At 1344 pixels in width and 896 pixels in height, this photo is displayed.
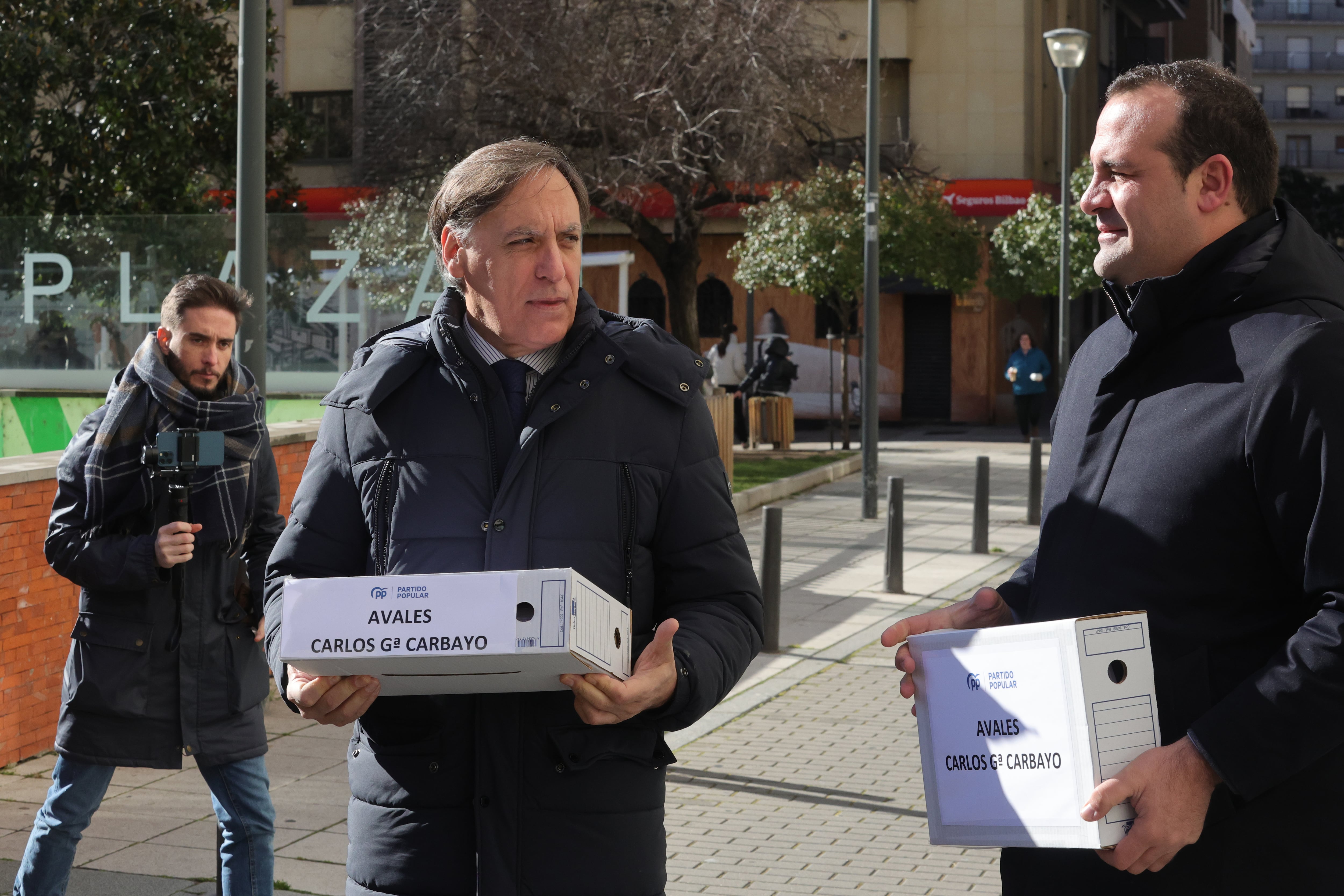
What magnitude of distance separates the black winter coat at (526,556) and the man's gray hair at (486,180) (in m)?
0.18

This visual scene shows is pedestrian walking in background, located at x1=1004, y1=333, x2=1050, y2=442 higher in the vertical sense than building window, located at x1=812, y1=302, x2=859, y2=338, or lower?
lower

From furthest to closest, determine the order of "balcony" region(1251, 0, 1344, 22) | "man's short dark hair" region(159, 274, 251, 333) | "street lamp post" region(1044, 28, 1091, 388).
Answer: "balcony" region(1251, 0, 1344, 22)
"street lamp post" region(1044, 28, 1091, 388)
"man's short dark hair" region(159, 274, 251, 333)

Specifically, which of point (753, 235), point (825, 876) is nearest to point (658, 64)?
point (753, 235)

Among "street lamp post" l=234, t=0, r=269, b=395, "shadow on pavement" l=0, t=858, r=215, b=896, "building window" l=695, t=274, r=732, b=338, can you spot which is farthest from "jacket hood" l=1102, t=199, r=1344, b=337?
"building window" l=695, t=274, r=732, b=338

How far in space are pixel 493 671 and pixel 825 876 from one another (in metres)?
3.44

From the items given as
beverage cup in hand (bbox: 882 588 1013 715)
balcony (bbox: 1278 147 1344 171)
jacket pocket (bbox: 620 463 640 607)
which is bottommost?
beverage cup in hand (bbox: 882 588 1013 715)

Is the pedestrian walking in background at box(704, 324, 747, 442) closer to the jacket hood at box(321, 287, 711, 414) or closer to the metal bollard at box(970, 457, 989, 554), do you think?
the metal bollard at box(970, 457, 989, 554)

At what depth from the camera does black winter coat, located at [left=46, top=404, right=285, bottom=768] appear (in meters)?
4.35

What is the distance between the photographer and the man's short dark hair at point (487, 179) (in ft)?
8.98

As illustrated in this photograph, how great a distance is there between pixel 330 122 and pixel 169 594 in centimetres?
3165

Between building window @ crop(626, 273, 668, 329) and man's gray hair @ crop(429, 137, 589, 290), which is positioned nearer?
man's gray hair @ crop(429, 137, 589, 290)

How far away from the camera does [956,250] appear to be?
24359mm

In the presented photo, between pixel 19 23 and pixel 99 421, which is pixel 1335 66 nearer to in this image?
pixel 19 23

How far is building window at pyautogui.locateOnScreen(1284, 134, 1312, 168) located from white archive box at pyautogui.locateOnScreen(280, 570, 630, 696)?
111 meters
